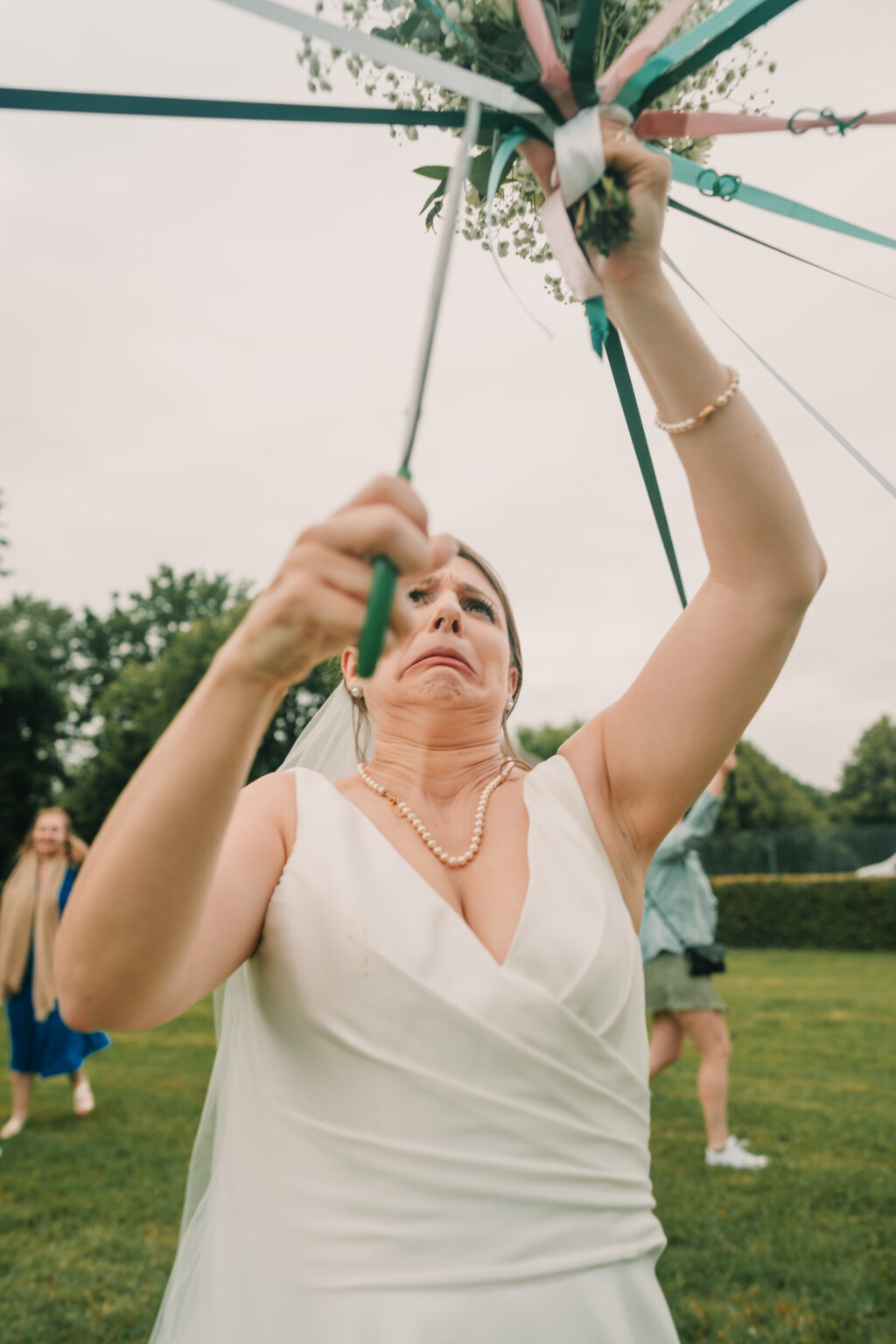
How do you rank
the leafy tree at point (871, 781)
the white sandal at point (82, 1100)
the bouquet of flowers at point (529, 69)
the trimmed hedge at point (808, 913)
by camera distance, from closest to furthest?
the bouquet of flowers at point (529, 69) < the white sandal at point (82, 1100) < the trimmed hedge at point (808, 913) < the leafy tree at point (871, 781)

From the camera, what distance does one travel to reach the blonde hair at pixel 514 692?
2215mm

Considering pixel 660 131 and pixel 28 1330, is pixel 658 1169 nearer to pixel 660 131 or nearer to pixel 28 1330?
pixel 28 1330

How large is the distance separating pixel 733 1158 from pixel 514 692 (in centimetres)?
491

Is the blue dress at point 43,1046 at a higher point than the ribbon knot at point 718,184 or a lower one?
lower

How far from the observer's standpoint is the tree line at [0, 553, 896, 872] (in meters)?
31.5

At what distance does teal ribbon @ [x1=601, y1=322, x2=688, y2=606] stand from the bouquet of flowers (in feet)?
0.75

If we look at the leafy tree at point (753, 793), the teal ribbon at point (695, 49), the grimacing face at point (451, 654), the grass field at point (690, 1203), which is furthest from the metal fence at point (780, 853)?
the teal ribbon at point (695, 49)

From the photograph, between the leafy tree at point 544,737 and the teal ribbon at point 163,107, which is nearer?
the teal ribbon at point 163,107

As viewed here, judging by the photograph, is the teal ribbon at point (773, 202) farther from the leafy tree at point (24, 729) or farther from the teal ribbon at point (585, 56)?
the leafy tree at point (24, 729)

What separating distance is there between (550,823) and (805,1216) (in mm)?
4605

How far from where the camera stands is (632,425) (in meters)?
1.65

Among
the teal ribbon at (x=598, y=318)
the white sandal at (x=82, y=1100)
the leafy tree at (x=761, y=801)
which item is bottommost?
the white sandal at (x=82, y=1100)

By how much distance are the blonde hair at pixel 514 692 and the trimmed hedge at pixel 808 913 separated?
21.8m

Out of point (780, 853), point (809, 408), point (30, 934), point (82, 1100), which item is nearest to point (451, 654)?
point (809, 408)
